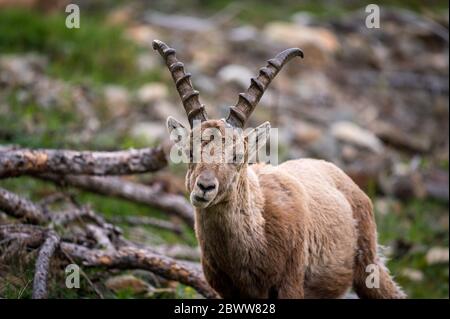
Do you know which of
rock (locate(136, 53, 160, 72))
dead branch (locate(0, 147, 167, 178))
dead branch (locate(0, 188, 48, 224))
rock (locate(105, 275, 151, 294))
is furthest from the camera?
rock (locate(136, 53, 160, 72))

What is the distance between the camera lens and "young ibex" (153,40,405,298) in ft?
21.1

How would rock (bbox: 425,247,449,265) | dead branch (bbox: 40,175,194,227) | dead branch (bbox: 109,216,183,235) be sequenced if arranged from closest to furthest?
1. dead branch (bbox: 40,175,194,227)
2. dead branch (bbox: 109,216,183,235)
3. rock (bbox: 425,247,449,265)

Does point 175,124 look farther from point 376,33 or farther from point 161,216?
point 376,33

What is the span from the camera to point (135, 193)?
9.98m

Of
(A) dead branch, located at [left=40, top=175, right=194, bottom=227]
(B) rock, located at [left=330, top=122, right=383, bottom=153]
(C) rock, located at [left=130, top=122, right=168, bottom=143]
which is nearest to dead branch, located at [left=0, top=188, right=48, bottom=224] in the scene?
(A) dead branch, located at [left=40, top=175, right=194, bottom=227]

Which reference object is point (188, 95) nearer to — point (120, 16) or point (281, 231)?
point (281, 231)

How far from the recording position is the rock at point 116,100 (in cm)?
1439

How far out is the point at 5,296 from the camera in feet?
22.3

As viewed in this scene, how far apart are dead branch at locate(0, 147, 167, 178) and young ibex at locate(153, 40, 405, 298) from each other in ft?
4.37

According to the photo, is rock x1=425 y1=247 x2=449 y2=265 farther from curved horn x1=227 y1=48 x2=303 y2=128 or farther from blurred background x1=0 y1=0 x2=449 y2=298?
curved horn x1=227 y1=48 x2=303 y2=128

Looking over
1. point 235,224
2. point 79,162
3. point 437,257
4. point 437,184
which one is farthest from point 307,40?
point 235,224

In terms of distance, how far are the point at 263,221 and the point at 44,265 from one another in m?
1.91

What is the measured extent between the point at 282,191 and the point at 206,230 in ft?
2.71
